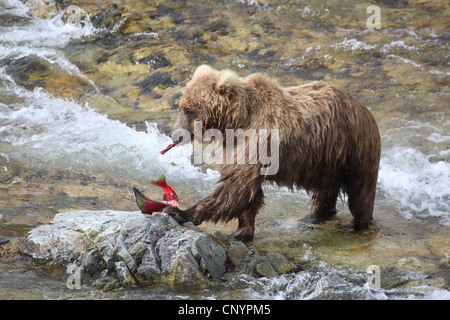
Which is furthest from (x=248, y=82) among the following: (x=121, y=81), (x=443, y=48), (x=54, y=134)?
(x=443, y=48)

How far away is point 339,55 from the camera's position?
1005 centimetres

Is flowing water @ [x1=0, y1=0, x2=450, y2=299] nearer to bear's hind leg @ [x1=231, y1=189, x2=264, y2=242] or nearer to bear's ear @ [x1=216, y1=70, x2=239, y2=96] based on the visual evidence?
bear's hind leg @ [x1=231, y1=189, x2=264, y2=242]

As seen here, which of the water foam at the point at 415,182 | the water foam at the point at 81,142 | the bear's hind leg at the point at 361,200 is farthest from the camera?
the water foam at the point at 81,142

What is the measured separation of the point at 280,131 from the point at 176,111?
4526 mm

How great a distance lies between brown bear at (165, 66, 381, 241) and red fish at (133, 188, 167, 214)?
0.30 feet

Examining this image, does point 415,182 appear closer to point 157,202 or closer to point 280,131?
point 280,131

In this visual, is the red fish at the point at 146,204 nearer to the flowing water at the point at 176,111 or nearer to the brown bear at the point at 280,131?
the brown bear at the point at 280,131

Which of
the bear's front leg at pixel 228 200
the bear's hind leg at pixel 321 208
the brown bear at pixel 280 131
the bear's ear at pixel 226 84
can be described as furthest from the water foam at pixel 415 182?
the bear's ear at pixel 226 84

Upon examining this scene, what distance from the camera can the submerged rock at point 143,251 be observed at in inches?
159

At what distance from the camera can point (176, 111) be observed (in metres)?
8.87

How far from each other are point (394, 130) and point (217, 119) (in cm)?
416

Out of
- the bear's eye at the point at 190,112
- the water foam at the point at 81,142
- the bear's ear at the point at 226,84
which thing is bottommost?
the water foam at the point at 81,142

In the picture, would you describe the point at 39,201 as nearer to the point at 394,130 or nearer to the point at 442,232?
the point at 442,232

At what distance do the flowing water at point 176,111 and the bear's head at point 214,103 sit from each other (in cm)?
123
